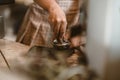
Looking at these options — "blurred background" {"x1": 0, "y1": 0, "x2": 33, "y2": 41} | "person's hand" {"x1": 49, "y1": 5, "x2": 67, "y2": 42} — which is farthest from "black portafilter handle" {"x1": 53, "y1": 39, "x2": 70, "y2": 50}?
"blurred background" {"x1": 0, "y1": 0, "x2": 33, "y2": 41}

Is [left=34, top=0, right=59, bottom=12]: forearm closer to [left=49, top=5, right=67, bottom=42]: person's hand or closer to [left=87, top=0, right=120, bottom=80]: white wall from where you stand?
[left=49, top=5, right=67, bottom=42]: person's hand

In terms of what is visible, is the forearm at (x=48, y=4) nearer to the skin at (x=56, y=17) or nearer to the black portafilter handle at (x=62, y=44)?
the skin at (x=56, y=17)

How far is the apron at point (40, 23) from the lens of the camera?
0.60 meters

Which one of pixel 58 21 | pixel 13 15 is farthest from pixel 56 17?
pixel 13 15

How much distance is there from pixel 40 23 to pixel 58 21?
0.22ft

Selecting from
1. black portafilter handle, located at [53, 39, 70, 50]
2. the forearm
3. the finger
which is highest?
the forearm

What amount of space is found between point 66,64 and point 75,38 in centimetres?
9

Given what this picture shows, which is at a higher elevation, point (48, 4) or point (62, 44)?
point (48, 4)

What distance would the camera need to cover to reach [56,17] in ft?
1.98

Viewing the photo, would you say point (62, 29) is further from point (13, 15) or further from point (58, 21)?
point (13, 15)

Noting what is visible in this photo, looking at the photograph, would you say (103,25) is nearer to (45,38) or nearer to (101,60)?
(101,60)

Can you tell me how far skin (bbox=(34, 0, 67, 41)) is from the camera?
596 mm

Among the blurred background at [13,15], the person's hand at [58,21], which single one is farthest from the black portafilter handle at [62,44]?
the blurred background at [13,15]

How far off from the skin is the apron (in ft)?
0.04
